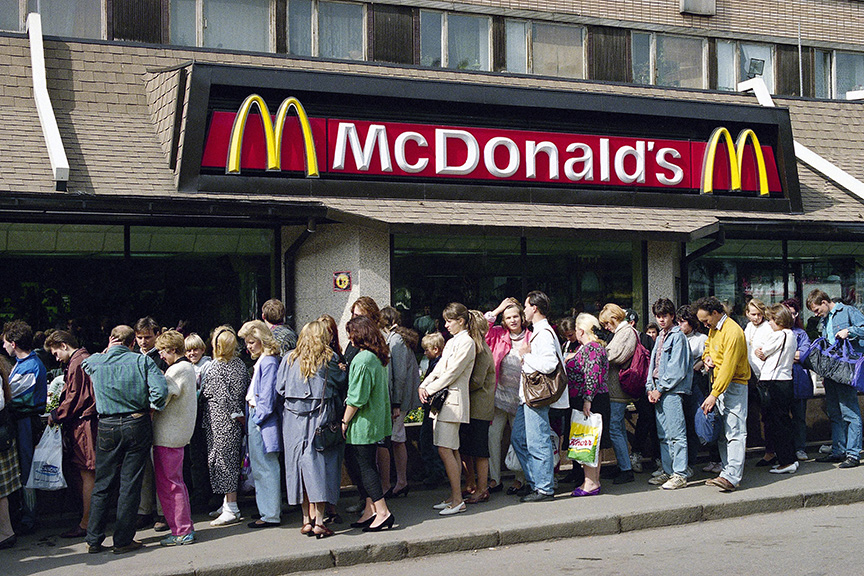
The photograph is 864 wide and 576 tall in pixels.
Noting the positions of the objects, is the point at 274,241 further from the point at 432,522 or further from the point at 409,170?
the point at 432,522

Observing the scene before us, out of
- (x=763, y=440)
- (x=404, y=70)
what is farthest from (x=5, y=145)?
(x=763, y=440)

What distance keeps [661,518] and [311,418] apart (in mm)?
3287

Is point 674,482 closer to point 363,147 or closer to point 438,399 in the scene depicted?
point 438,399

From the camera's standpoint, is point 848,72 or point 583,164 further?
point 848,72

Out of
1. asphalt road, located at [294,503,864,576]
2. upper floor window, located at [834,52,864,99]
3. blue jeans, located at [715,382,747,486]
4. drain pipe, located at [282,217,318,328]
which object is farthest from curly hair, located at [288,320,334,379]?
upper floor window, located at [834,52,864,99]

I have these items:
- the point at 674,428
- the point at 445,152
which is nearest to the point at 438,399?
the point at 674,428

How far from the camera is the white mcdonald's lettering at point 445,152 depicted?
12.6 metres

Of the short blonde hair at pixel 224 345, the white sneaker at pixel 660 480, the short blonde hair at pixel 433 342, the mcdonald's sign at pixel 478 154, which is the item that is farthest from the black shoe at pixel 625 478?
the mcdonald's sign at pixel 478 154

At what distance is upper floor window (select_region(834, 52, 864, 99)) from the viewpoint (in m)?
19.2

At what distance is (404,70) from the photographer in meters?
14.4

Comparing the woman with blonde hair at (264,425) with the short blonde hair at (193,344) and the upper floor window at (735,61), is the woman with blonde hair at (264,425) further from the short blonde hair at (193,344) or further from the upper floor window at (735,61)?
the upper floor window at (735,61)

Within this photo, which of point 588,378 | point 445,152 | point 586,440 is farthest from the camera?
point 445,152

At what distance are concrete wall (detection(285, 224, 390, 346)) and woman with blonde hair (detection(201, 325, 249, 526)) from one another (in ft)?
11.5

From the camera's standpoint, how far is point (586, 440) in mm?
9234
